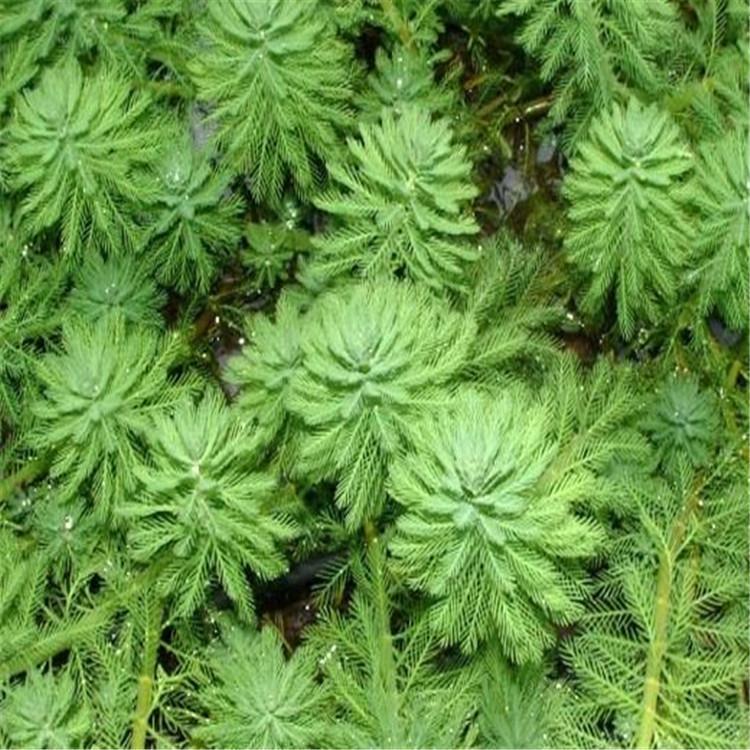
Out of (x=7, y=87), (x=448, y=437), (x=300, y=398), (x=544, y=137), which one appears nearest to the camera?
(x=448, y=437)

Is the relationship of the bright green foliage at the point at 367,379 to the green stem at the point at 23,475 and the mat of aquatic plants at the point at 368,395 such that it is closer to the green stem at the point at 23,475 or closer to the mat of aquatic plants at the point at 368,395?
the mat of aquatic plants at the point at 368,395

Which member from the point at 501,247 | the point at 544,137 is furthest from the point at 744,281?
the point at 544,137

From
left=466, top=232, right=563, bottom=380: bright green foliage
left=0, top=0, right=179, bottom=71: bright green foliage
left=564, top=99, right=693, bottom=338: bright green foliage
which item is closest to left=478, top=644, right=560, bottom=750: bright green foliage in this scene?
left=466, top=232, right=563, bottom=380: bright green foliage

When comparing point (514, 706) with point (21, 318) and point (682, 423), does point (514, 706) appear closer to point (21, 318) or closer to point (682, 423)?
point (682, 423)

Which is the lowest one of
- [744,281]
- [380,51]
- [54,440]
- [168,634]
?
[168,634]

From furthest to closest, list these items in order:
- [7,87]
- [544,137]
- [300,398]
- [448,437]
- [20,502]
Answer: [544,137], [20,502], [7,87], [300,398], [448,437]

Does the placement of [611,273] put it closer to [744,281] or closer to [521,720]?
[744,281]

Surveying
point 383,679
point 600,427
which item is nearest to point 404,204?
point 600,427
